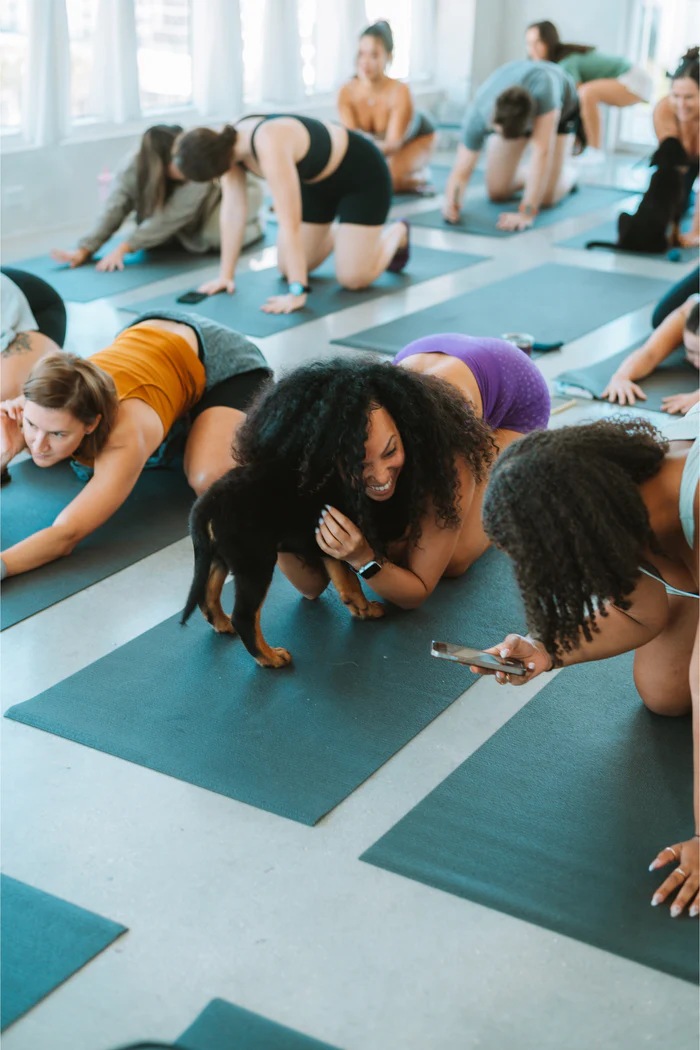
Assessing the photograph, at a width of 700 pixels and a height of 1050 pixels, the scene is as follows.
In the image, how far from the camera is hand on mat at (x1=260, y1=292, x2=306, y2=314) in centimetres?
523

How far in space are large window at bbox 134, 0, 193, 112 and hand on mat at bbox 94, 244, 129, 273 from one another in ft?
6.27

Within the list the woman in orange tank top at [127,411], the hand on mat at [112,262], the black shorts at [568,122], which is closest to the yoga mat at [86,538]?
the woman in orange tank top at [127,411]

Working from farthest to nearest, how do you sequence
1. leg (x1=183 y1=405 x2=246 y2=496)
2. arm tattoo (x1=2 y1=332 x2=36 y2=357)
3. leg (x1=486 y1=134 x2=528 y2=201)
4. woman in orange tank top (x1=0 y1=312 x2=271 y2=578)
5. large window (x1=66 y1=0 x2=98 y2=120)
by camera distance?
leg (x1=486 y1=134 x2=528 y2=201), large window (x1=66 y1=0 x2=98 y2=120), arm tattoo (x1=2 y1=332 x2=36 y2=357), leg (x1=183 y1=405 x2=246 y2=496), woman in orange tank top (x1=0 y1=312 x2=271 y2=578)

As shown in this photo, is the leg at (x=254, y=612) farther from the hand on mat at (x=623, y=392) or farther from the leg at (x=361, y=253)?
the leg at (x=361, y=253)

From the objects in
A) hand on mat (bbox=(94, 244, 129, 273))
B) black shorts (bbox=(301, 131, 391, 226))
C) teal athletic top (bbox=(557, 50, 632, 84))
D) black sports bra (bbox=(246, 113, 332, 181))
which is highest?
teal athletic top (bbox=(557, 50, 632, 84))

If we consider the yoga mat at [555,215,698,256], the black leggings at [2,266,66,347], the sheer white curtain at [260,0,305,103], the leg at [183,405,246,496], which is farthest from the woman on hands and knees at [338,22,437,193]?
the leg at [183,405,246,496]

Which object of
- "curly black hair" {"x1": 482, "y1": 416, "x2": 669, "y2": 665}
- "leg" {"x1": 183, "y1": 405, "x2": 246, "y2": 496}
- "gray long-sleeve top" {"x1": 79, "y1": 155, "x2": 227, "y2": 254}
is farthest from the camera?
"gray long-sleeve top" {"x1": 79, "y1": 155, "x2": 227, "y2": 254}

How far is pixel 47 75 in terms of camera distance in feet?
20.9

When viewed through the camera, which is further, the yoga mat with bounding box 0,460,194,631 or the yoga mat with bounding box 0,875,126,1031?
the yoga mat with bounding box 0,460,194,631

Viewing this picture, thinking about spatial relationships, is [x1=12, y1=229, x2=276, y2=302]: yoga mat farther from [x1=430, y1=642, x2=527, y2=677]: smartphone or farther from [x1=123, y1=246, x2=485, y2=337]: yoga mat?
[x1=430, y1=642, x2=527, y2=677]: smartphone

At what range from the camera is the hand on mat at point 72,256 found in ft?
19.4

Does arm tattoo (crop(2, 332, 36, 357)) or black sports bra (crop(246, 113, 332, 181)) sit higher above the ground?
black sports bra (crop(246, 113, 332, 181))

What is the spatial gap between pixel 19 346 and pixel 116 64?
394cm

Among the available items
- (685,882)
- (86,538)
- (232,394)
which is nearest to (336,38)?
(232,394)
